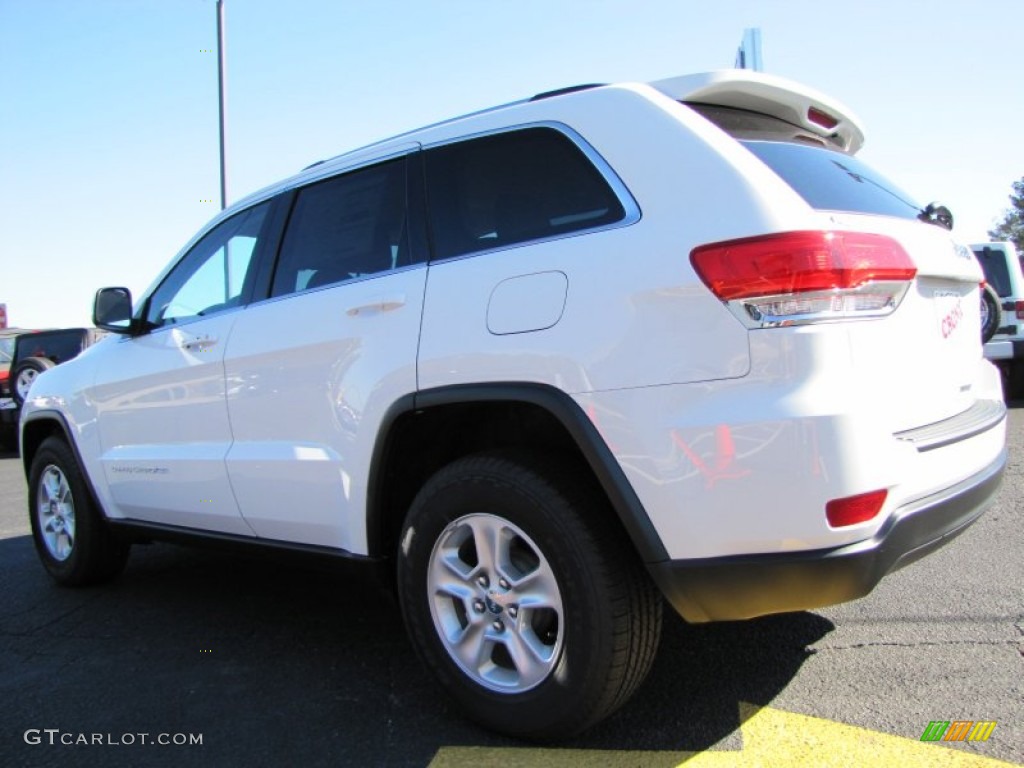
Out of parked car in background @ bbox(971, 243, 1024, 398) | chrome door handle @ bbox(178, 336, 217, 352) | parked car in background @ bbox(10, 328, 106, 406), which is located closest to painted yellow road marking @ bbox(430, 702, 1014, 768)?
chrome door handle @ bbox(178, 336, 217, 352)

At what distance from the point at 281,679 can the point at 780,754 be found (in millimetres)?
1780

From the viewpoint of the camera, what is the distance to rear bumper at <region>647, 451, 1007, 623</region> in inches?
77.1

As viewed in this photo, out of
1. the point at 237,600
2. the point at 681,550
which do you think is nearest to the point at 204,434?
the point at 237,600

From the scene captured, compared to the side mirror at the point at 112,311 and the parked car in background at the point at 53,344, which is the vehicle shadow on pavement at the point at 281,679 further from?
the parked car in background at the point at 53,344

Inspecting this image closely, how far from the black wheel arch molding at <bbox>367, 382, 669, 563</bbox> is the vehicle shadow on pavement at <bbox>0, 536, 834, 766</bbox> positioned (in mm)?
670

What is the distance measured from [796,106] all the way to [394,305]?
1466 mm

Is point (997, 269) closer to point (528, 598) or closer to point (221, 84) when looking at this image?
point (528, 598)

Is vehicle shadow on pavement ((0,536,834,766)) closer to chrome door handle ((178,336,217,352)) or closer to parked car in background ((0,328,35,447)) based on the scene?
chrome door handle ((178,336,217,352))

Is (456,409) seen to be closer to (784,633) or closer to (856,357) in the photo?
(856,357)

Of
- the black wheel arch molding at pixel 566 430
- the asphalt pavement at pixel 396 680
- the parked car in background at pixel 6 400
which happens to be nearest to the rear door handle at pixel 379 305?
the black wheel arch molding at pixel 566 430

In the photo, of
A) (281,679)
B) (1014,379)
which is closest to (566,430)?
(281,679)

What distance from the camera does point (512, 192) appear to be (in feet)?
8.62

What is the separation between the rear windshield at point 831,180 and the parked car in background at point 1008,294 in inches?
306

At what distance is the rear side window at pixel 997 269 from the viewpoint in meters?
9.58
